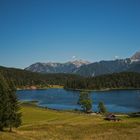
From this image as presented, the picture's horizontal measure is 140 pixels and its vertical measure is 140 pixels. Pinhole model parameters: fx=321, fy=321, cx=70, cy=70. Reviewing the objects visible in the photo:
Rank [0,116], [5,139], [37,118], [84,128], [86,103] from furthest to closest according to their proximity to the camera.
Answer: [86,103]
[37,118]
[84,128]
[0,116]
[5,139]

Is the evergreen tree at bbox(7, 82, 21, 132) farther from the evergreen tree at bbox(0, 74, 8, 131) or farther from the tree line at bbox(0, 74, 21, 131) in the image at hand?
the evergreen tree at bbox(0, 74, 8, 131)

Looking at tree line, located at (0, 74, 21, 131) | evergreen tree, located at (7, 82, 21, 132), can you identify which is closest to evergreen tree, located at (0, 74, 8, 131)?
tree line, located at (0, 74, 21, 131)

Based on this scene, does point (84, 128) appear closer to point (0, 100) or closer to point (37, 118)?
point (0, 100)

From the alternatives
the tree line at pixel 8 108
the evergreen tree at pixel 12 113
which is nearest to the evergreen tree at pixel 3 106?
the tree line at pixel 8 108

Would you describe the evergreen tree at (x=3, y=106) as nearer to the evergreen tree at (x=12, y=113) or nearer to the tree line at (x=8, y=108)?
the tree line at (x=8, y=108)

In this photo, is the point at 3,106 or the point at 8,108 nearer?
the point at 3,106

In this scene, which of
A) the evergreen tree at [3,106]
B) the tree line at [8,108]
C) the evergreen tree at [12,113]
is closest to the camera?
the evergreen tree at [3,106]

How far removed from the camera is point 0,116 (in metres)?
69.9

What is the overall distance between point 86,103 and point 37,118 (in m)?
61.9

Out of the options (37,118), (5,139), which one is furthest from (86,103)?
(5,139)

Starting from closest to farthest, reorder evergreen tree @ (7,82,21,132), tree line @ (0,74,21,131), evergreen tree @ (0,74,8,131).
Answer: evergreen tree @ (0,74,8,131) → tree line @ (0,74,21,131) → evergreen tree @ (7,82,21,132)

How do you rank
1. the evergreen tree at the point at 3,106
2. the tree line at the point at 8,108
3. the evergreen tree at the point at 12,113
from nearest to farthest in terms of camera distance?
1. the evergreen tree at the point at 3,106
2. the tree line at the point at 8,108
3. the evergreen tree at the point at 12,113

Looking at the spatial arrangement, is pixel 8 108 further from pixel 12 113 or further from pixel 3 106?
pixel 12 113

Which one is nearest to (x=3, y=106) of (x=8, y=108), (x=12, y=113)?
(x=8, y=108)
